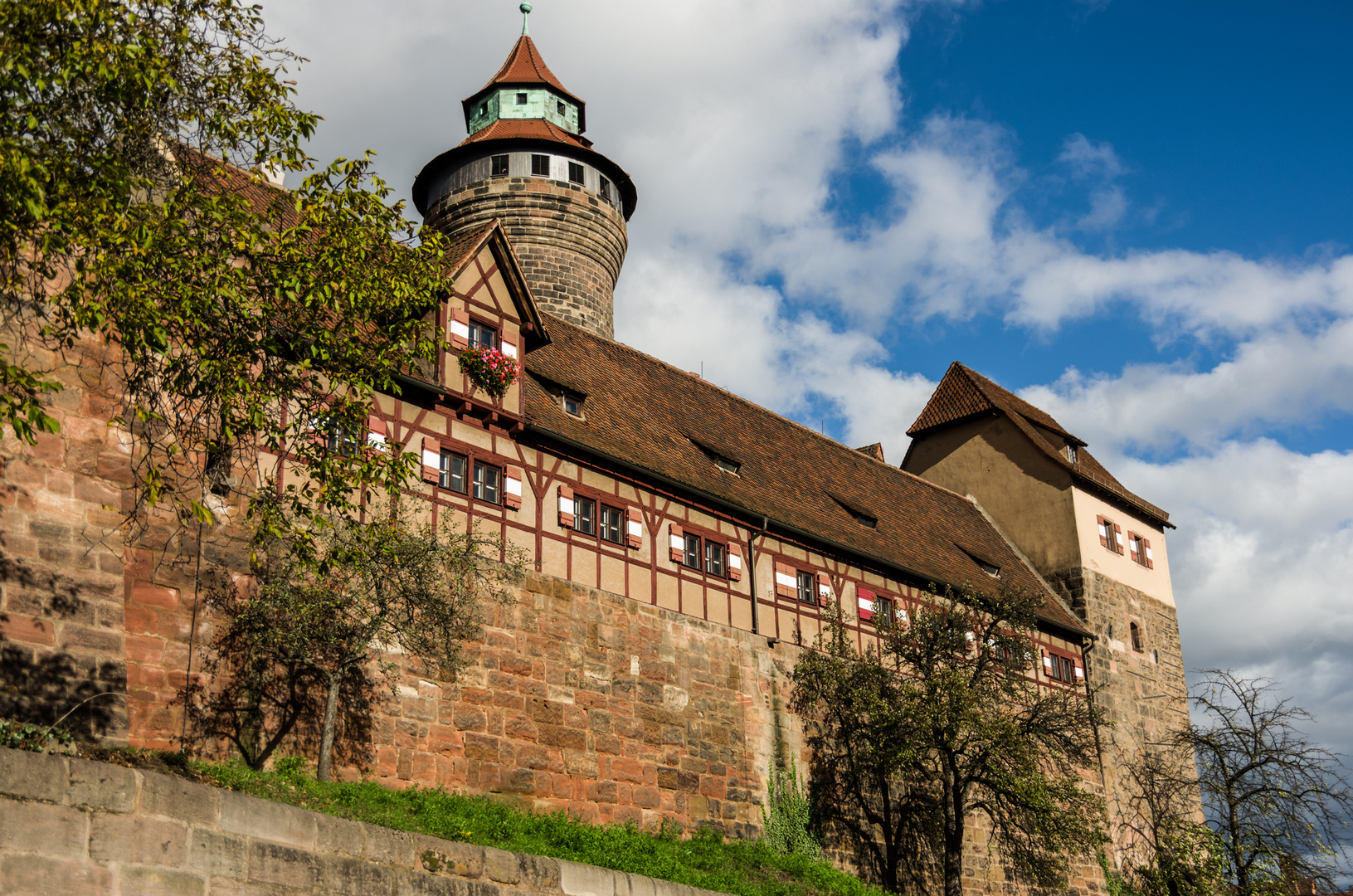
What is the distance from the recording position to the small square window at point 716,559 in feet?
75.9

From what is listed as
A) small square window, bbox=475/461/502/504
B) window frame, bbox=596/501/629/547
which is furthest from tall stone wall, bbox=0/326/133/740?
window frame, bbox=596/501/629/547

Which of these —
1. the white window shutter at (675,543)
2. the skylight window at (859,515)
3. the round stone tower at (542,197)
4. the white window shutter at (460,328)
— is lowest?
the white window shutter at (675,543)

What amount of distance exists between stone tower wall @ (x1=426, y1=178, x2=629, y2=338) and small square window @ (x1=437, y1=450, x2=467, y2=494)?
12591 mm

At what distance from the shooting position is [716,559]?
23.4m

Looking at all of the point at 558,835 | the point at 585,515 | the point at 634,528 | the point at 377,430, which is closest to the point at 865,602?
the point at 634,528

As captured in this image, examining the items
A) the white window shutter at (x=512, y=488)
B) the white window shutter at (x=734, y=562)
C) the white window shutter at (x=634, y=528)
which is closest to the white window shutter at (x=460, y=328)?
the white window shutter at (x=512, y=488)

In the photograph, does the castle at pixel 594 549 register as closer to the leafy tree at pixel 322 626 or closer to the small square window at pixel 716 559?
the small square window at pixel 716 559

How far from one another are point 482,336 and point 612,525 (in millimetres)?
3634

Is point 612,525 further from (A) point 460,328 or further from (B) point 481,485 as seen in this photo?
(A) point 460,328

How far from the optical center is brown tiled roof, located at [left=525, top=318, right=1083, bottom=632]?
23219mm

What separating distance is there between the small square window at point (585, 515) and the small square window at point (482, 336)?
2773 millimetres

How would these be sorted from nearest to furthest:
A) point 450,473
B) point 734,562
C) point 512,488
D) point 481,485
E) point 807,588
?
1. point 450,473
2. point 481,485
3. point 512,488
4. point 734,562
5. point 807,588

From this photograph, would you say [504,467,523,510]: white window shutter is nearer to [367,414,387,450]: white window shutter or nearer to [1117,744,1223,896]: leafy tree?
[367,414,387,450]: white window shutter

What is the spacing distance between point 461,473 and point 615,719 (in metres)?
4.32
